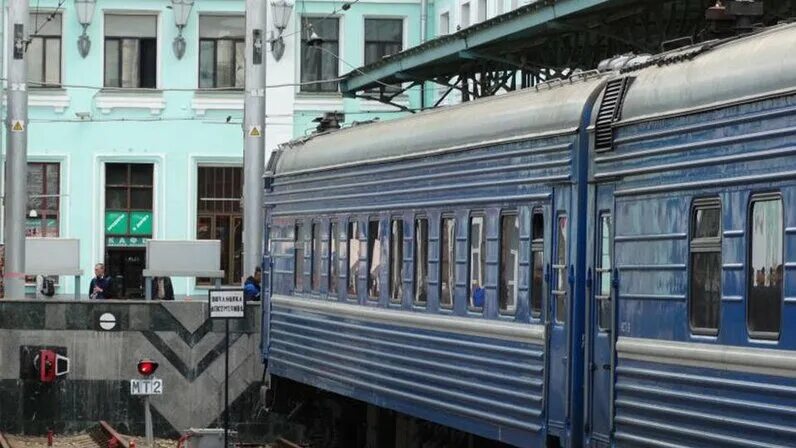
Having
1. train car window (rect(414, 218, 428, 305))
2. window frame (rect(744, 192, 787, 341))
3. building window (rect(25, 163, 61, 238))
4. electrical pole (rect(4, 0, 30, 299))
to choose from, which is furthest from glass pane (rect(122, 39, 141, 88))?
window frame (rect(744, 192, 787, 341))

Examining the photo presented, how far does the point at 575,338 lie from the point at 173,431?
15.2 metres

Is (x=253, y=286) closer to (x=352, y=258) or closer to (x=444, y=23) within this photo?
(x=352, y=258)

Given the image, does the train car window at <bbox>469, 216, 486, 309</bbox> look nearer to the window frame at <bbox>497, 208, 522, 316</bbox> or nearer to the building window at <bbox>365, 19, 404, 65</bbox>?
the window frame at <bbox>497, 208, 522, 316</bbox>

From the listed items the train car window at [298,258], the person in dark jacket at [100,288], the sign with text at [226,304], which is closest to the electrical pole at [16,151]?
the person in dark jacket at [100,288]

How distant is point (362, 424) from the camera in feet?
77.8

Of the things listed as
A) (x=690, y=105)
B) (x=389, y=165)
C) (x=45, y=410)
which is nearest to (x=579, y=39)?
(x=389, y=165)

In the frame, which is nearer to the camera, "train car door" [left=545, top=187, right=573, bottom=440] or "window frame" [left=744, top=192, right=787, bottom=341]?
"window frame" [left=744, top=192, right=787, bottom=341]

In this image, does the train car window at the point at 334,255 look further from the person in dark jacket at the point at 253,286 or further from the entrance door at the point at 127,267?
the entrance door at the point at 127,267

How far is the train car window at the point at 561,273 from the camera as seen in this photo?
14.9m

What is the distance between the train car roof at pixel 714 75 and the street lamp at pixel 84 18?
40240 mm

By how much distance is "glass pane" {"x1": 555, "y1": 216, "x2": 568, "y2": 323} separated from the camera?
48.7ft

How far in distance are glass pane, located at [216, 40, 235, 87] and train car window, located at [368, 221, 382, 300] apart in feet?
114

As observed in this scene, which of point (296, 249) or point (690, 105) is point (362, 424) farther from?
point (690, 105)

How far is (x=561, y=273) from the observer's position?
14961 mm
